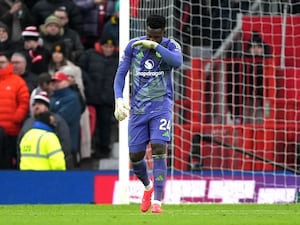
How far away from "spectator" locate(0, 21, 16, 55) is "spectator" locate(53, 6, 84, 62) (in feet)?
2.86

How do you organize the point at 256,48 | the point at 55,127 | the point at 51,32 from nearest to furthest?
the point at 55,127 → the point at 256,48 → the point at 51,32

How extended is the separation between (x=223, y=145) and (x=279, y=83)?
1323mm

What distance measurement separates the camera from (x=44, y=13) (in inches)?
800

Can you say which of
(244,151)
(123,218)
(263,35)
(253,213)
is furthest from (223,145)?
(123,218)

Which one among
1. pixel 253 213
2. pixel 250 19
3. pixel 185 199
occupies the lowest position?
pixel 185 199

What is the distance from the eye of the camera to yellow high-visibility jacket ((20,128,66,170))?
17.6 m

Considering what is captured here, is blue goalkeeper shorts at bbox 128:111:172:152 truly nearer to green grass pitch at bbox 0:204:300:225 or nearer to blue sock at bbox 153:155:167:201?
blue sock at bbox 153:155:167:201

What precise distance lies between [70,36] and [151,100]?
6841 mm

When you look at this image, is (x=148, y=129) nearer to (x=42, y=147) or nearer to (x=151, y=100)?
(x=151, y=100)

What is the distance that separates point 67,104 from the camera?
18578 millimetres

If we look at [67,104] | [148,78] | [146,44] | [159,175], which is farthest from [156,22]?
[67,104]

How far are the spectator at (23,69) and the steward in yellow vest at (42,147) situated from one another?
1.10 meters

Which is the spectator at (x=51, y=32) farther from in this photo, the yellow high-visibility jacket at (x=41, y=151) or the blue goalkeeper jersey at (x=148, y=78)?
the blue goalkeeper jersey at (x=148, y=78)

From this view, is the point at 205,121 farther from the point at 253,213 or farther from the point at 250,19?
the point at 253,213
